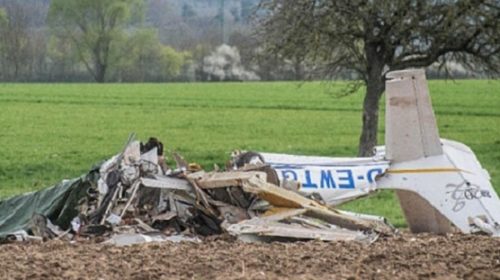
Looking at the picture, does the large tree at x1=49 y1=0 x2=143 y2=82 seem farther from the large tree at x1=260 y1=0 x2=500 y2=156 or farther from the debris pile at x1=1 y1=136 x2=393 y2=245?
the debris pile at x1=1 y1=136 x2=393 y2=245

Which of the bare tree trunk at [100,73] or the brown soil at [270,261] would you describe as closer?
the brown soil at [270,261]

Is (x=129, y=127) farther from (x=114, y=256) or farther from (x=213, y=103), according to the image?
(x=114, y=256)

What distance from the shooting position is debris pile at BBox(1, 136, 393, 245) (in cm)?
938

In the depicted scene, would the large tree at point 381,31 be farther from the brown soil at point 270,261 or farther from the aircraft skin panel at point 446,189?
the brown soil at point 270,261

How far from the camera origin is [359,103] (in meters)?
51.5

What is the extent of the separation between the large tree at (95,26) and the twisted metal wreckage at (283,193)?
86.4 metres

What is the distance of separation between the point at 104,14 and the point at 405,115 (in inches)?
3481

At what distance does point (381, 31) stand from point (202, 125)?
62.8 feet

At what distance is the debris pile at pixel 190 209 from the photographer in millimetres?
9375

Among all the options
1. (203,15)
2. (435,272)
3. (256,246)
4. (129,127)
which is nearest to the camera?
(435,272)

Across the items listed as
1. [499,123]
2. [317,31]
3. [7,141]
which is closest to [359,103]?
[499,123]

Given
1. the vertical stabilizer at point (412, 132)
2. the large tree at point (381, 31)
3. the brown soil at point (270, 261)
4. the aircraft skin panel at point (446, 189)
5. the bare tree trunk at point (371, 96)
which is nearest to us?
the brown soil at point (270, 261)

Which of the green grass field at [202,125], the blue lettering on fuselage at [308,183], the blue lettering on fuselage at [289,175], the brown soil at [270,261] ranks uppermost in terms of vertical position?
the blue lettering on fuselage at [289,175]

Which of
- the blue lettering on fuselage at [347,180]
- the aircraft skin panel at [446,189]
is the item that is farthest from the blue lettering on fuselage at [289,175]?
the aircraft skin panel at [446,189]
